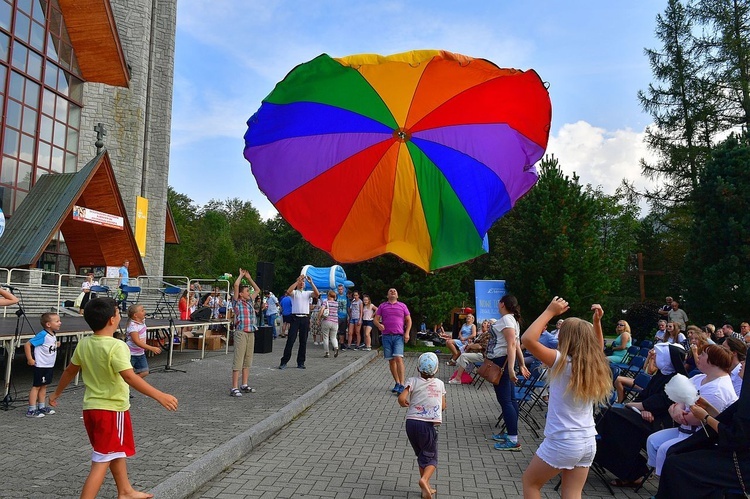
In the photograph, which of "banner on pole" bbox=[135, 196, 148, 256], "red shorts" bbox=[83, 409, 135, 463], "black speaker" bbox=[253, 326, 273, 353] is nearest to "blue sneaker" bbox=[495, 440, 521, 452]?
Answer: "red shorts" bbox=[83, 409, 135, 463]

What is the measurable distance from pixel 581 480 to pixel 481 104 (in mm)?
3901

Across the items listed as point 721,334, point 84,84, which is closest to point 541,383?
point 721,334

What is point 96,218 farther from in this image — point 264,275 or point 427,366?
point 427,366

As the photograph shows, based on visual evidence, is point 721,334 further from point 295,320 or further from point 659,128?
point 659,128

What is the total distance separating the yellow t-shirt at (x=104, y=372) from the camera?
409cm

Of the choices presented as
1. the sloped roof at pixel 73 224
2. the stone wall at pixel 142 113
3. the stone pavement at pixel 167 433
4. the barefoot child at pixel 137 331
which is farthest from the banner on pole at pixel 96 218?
the barefoot child at pixel 137 331

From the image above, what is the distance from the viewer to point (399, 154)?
19.6ft

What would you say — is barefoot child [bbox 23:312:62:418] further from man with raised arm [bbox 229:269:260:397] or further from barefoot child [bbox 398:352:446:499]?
barefoot child [bbox 398:352:446:499]

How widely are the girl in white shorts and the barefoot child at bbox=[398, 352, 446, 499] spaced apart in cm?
125

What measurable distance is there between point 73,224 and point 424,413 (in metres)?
22.3

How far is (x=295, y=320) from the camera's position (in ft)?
40.8

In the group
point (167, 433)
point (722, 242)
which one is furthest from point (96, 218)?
point (722, 242)

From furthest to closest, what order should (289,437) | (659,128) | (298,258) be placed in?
(298,258)
(659,128)
(289,437)

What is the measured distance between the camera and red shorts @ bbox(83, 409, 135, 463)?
398 centimetres
